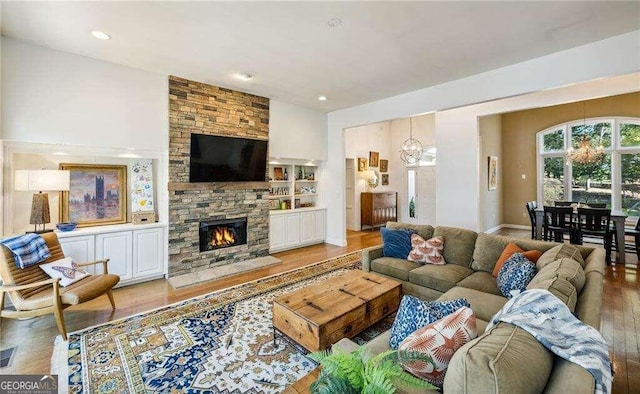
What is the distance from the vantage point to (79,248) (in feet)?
12.1

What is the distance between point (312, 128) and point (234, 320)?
179 inches

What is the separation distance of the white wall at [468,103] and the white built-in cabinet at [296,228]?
282 millimetres

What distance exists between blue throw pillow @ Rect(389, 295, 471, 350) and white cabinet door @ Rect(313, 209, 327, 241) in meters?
5.01

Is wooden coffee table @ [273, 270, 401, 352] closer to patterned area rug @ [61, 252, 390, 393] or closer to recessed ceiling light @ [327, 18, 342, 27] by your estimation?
patterned area rug @ [61, 252, 390, 393]

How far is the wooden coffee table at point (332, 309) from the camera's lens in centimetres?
223

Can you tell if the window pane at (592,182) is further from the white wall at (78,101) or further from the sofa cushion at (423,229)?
the white wall at (78,101)

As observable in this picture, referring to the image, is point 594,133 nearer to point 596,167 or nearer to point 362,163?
point 596,167

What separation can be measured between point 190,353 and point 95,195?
3075 mm

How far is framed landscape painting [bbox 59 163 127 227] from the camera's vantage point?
13.0 ft

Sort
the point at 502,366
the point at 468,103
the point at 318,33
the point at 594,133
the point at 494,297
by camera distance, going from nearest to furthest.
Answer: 1. the point at 502,366
2. the point at 494,297
3. the point at 318,33
4. the point at 468,103
5. the point at 594,133

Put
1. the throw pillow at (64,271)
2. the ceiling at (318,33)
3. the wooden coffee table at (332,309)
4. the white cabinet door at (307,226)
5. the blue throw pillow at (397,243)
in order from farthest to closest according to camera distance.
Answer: the white cabinet door at (307,226), the blue throw pillow at (397,243), the throw pillow at (64,271), the ceiling at (318,33), the wooden coffee table at (332,309)

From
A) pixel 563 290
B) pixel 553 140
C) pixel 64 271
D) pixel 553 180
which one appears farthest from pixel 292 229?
pixel 553 140

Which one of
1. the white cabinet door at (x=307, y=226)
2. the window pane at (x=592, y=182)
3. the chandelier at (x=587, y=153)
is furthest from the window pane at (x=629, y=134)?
the white cabinet door at (x=307, y=226)

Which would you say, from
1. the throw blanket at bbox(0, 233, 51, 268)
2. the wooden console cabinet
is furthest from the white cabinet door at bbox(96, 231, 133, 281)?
the wooden console cabinet
